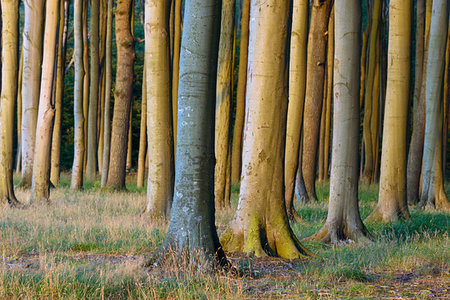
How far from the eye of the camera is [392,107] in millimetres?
10000

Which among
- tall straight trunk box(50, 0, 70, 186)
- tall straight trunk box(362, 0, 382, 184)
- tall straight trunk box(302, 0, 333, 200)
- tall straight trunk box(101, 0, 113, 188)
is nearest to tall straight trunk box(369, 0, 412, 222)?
tall straight trunk box(302, 0, 333, 200)

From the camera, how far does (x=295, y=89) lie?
10.3 meters

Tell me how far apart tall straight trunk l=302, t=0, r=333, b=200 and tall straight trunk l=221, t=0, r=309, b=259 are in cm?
623

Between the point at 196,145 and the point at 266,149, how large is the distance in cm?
164

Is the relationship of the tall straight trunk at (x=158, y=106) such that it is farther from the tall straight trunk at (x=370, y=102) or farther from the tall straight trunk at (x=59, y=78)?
the tall straight trunk at (x=370, y=102)

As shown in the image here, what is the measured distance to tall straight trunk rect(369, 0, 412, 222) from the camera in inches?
390

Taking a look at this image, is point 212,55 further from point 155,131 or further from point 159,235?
point 155,131

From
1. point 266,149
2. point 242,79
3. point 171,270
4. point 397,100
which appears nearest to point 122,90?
point 242,79

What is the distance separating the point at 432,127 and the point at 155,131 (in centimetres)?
751

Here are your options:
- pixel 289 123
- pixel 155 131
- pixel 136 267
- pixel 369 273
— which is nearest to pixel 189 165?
pixel 136 267

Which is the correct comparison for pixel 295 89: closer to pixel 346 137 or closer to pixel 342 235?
pixel 346 137

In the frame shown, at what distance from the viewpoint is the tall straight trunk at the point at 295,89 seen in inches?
403

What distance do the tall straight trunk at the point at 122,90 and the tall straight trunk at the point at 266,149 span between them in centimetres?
853

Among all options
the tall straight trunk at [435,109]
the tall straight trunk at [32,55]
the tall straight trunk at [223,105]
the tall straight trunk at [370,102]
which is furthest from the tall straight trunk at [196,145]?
the tall straight trunk at [370,102]
